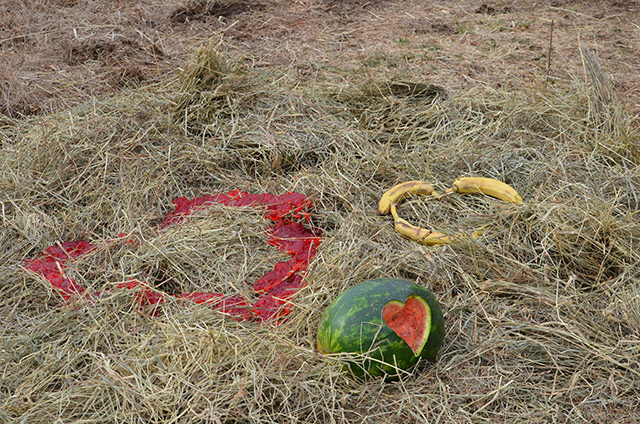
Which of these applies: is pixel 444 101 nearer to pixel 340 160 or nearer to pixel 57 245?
pixel 340 160

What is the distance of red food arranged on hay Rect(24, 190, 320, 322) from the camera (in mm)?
3322

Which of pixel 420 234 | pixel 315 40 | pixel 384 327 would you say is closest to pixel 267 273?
pixel 420 234

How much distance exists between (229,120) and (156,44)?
188 cm

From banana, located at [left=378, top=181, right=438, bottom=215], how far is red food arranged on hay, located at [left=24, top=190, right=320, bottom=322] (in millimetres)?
431

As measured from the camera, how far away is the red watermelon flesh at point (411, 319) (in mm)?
2840

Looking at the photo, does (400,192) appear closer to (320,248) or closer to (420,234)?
(420,234)

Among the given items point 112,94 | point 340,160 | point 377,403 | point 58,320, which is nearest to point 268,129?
point 340,160

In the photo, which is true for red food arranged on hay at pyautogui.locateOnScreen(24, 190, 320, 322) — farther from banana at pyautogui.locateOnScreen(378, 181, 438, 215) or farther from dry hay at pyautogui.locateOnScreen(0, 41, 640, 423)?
banana at pyautogui.locateOnScreen(378, 181, 438, 215)

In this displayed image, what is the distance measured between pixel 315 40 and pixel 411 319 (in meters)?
4.11

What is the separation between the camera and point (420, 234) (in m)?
3.70

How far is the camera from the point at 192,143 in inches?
181

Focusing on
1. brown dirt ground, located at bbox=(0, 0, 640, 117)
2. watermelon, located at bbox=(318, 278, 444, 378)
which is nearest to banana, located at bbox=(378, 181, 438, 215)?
watermelon, located at bbox=(318, 278, 444, 378)

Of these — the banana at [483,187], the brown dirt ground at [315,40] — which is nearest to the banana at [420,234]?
the banana at [483,187]

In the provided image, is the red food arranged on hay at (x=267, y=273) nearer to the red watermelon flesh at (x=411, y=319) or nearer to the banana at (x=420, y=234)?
the banana at (x=420, y=234)
